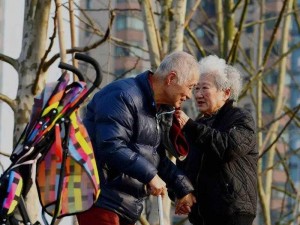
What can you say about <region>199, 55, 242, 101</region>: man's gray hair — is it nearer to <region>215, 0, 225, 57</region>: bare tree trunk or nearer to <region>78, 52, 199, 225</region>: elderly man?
<region>78, 52, 199, 225</region>: elderly man

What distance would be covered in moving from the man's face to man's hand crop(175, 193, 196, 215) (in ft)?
2.00

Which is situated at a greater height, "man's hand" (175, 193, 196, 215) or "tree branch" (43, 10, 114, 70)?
"tree branch" (43, 10, 114, 70)

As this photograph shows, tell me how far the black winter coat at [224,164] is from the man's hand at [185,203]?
109 mm

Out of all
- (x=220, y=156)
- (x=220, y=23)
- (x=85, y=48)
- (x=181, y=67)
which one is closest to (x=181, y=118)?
(x=220, y=156)

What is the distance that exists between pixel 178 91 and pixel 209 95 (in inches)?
23.2

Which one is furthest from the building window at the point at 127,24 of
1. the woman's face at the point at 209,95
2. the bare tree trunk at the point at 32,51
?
the woman's face at the point at 209,95

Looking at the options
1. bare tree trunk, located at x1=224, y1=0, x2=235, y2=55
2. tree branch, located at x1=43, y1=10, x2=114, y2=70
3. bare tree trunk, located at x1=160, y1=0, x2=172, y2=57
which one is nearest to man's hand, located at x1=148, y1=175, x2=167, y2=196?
tree branch, located at x1=43, y1=10, x2=114, y2=70

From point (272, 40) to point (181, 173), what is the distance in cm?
539

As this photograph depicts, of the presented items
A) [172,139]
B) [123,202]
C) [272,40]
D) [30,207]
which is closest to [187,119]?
[172,139]

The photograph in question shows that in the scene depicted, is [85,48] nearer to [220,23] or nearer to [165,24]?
[165,24]

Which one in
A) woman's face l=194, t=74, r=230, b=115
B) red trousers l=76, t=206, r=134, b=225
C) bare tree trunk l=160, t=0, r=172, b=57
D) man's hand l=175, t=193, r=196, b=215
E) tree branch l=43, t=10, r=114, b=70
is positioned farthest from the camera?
bare tree trunk l=160, t=0, r=172, b=57

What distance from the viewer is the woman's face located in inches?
276

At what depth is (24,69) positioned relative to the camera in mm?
9258

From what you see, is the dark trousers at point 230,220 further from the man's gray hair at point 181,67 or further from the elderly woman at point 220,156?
the man's gray hair at point 181,67
